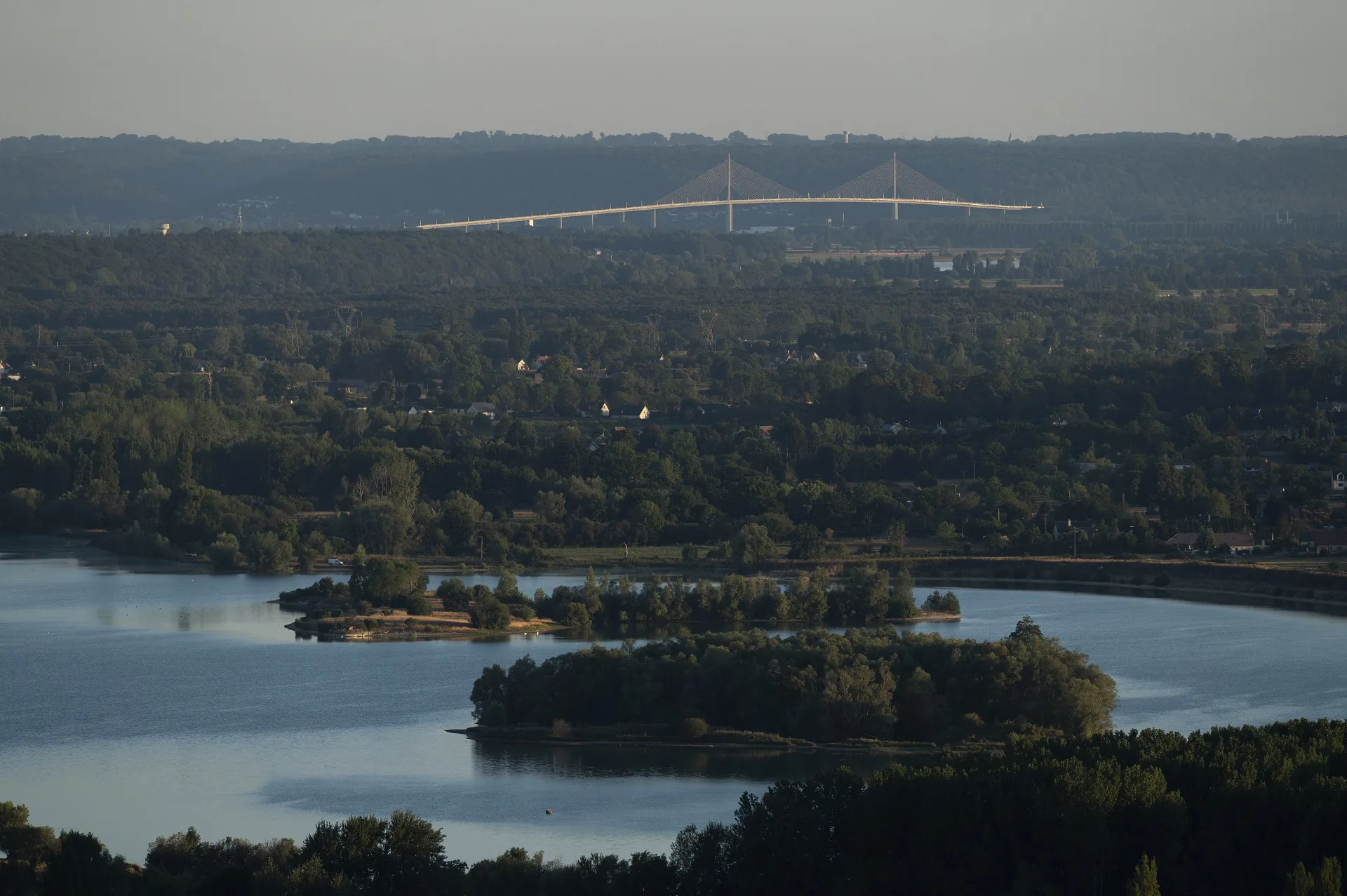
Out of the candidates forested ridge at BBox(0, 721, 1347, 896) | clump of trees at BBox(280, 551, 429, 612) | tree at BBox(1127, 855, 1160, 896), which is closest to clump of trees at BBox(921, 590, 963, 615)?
clump of trees at BBox(280, 551, 429, 612)

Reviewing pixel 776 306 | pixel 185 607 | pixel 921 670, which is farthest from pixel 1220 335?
pixel 921 670

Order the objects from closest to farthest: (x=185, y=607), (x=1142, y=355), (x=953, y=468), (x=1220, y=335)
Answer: (x=185, y=607) → (x=953, y=468) → (x=1142, y=355) → (x=1220, y=335)

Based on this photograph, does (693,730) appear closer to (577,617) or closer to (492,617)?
(577,617)

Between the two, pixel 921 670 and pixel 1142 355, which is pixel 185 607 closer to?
pixel 921 670

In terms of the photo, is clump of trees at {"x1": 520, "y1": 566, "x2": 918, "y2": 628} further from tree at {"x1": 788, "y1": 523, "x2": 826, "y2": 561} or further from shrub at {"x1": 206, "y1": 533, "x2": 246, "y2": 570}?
shrub at {"x1": 206, "y1": 533, "x2": 246, "y2": 570}

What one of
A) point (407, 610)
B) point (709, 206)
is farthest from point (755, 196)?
point (407, 610)

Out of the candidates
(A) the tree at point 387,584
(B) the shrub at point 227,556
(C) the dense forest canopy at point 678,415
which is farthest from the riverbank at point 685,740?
(B) the shrub at point 227,556

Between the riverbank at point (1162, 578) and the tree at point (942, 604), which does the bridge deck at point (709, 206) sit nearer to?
the riverbank at point (1162, 578)
